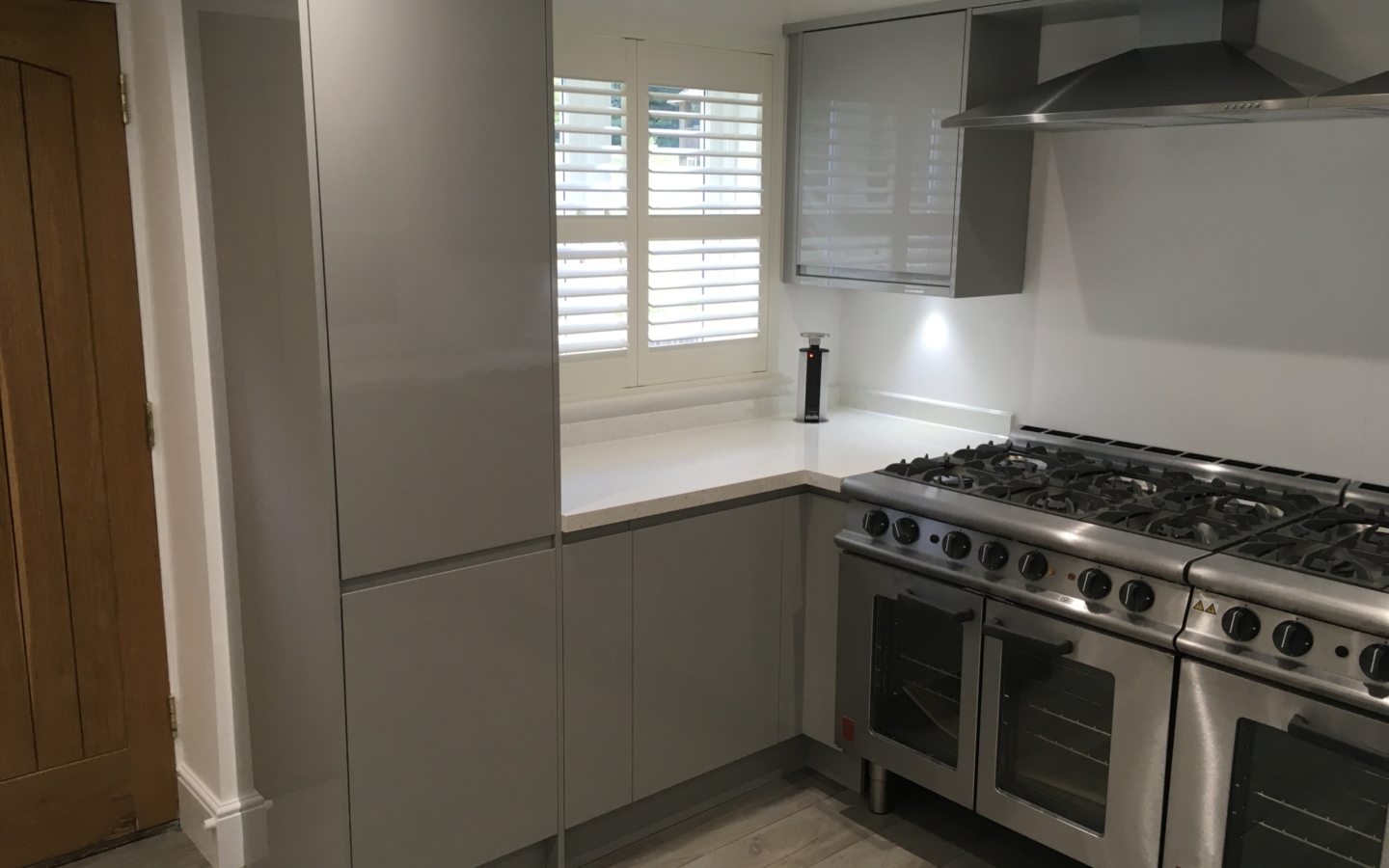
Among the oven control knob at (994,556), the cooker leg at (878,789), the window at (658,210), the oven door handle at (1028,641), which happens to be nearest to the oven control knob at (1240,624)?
the oven door handle at (1028,641)

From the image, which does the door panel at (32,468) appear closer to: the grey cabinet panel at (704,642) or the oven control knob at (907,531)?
the grey cabinet panel at (704,642)

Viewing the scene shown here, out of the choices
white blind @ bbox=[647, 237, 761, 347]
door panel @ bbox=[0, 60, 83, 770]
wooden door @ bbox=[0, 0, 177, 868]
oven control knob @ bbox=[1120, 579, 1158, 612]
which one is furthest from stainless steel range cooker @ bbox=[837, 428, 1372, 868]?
door panel @ bbox=[0, 60, 83, 770]

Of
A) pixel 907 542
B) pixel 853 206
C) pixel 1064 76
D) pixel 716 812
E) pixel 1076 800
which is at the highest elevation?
pixel 1064 76

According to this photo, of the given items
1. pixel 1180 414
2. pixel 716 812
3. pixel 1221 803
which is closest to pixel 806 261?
pixel 1180 414

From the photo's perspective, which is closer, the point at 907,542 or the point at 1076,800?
the point at 1076,800

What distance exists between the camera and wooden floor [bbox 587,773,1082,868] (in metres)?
2.99

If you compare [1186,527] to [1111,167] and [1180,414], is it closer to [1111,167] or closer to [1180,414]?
[1180,414]

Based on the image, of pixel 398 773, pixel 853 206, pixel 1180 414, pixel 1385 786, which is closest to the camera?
pixel 1385 786

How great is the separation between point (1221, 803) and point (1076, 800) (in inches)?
15.0

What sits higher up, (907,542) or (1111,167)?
(1111,167)

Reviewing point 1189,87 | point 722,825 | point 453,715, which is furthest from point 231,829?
point 1189,87

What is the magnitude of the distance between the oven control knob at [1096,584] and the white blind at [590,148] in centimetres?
171

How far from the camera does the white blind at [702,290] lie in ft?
11.4

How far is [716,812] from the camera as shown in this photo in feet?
10.7
